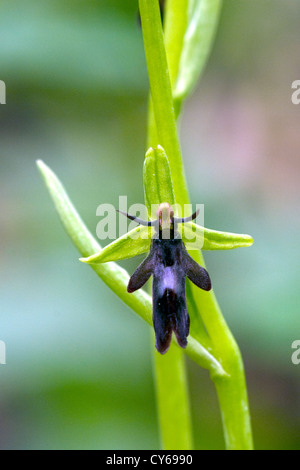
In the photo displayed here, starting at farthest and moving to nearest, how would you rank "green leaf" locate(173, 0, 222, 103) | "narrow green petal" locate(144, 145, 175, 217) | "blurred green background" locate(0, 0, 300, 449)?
"blurred green background" locate(0, 0, 300, 449)
"green leaf" locate(173, 0, 222, 103)
"narrow green petal" locate(144, 145, 175, 217)

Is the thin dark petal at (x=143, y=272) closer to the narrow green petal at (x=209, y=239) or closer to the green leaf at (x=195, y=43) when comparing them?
the narrow green petal at (x=209, y=239)

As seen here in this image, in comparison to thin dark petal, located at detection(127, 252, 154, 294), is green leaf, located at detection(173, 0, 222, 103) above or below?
above

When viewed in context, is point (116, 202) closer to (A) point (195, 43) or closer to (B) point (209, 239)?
(A) point (195, 43)

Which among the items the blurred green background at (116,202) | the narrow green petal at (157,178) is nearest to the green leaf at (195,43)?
the narrow green petal at (157,178)

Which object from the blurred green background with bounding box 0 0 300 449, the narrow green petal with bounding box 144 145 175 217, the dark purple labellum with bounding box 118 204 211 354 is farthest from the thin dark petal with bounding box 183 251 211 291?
the blurred green background with bounding box 0 0 300 449

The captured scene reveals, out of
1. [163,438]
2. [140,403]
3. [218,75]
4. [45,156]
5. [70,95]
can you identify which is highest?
[218,75]

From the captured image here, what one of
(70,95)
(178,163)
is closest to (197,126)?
(70,95)

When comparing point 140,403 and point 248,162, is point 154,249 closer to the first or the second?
point 140,403

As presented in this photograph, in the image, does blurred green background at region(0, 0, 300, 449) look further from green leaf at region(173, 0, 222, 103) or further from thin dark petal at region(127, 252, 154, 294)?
thin dark petal at region(127, 252, 154, 294)
